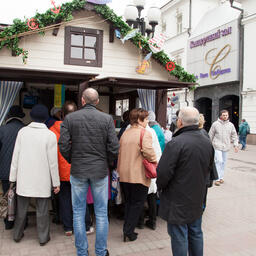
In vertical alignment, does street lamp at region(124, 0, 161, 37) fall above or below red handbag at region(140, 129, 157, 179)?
above

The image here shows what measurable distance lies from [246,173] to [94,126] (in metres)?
7.57

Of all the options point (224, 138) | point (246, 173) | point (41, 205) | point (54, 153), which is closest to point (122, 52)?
point (224, 138)

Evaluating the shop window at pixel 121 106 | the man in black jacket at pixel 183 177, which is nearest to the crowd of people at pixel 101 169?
the man in black jacket at pixel 183 177

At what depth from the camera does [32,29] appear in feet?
19.8

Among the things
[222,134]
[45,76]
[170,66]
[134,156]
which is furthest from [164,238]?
[170,66]

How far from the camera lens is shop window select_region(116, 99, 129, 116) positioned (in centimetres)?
851

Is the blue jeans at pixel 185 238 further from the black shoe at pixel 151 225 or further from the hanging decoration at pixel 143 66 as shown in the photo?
the hanging decoration at pixel 143 66

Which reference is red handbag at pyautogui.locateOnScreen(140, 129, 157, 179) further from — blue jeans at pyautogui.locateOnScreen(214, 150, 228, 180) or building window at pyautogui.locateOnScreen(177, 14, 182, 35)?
building window at pyautogui.locateOnScreen(177, 14, 182, 35)

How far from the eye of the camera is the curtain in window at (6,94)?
5.62 m

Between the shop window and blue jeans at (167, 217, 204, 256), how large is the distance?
568cm

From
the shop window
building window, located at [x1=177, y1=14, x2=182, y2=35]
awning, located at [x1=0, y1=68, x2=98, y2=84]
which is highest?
building window, located at [x1=177, y1=14, x2=182, y2=35]

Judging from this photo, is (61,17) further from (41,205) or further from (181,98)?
(181,98)

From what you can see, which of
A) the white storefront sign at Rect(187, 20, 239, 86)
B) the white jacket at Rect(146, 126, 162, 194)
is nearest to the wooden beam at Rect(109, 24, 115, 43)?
the white jacket at Rect(146, 126, 162, 194)

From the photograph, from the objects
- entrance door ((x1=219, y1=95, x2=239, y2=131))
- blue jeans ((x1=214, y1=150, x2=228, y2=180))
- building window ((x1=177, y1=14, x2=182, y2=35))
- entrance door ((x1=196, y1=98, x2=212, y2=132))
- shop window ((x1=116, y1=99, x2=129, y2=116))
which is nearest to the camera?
blue jeans ((x1=214, y1=150, x2=228, y2=180))
